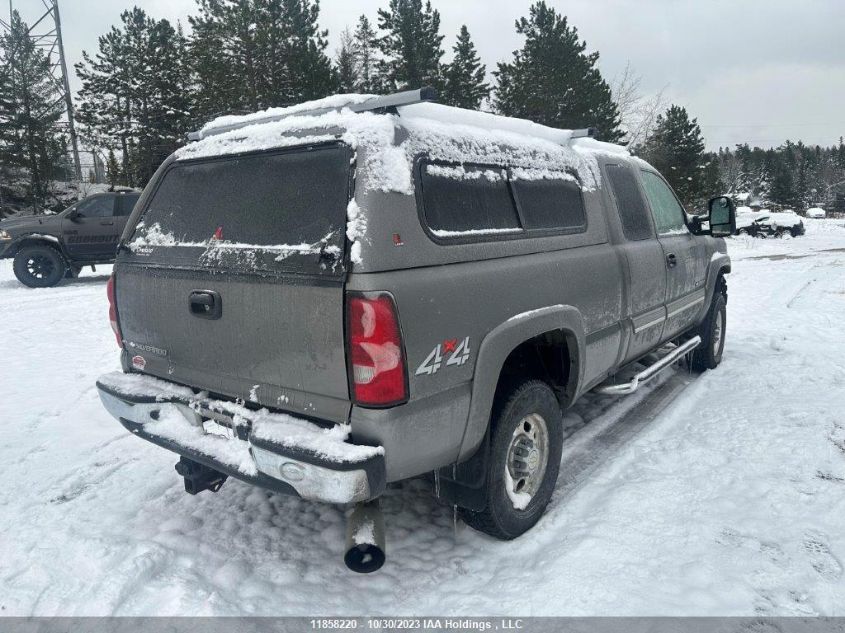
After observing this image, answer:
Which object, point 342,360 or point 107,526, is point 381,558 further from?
point 107,526

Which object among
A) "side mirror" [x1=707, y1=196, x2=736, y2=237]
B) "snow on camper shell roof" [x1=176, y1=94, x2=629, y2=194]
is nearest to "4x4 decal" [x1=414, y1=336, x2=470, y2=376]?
"snow on camper shell roof" [x1=176, y1=94, x2=629, y2=194]

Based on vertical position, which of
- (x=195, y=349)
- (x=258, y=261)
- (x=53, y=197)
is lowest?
(x=195, y=349)

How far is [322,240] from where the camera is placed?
237 centimetres

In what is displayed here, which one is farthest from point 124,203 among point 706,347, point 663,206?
point 706,347

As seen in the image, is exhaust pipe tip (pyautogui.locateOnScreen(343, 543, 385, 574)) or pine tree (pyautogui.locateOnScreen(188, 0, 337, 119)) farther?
pine tree (pyautogui.locateOnScreen(188, 0, 337, 119))

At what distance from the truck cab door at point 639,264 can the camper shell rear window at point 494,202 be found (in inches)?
23.6

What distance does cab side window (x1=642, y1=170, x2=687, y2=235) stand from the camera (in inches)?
184

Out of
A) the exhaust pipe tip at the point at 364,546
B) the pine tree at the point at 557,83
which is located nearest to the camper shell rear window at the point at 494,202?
the exhaust pipe tip at the point at 364,546

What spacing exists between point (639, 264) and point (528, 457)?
175 cm

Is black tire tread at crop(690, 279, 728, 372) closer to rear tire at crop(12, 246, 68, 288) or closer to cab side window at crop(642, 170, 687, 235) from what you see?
cab side window at crop(642, 170, 687, 235)

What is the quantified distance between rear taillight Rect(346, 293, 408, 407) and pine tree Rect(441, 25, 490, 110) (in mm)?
27322

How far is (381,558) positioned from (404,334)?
1.03 metres

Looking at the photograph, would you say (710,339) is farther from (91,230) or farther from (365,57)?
(365,57)

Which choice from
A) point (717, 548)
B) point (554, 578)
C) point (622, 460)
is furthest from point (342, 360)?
point (622, 460)
